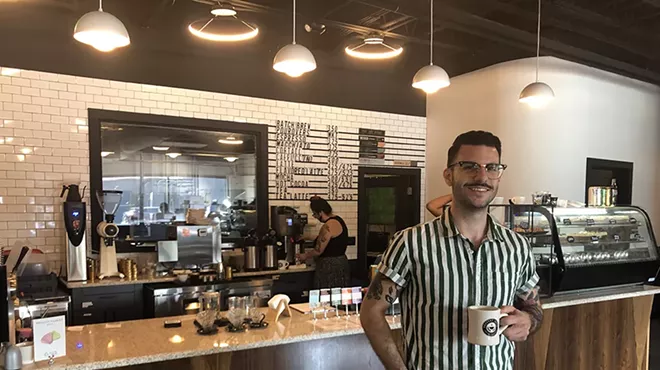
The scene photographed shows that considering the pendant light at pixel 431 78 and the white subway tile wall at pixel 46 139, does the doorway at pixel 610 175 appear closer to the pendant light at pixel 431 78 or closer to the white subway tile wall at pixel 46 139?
the pendant light at pixel 431 78

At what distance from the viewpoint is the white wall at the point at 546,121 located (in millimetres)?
6180

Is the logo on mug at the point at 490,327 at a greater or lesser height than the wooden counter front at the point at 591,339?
greater

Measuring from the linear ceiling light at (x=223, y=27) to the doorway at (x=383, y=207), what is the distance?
10.3ft

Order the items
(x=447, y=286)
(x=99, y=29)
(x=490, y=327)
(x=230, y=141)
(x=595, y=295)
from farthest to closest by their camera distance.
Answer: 1. (x=230, y=141)
2. (x=595, y=295)
3. (x=99, y=29)
4. (x=447, y=286)
5. (x=490, y=327)

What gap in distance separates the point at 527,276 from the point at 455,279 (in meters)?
0.39

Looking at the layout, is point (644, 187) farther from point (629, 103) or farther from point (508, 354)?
point (508, 354)

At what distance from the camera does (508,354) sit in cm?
194

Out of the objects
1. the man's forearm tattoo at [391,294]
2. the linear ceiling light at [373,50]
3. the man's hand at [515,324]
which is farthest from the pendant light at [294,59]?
the man's hand at [515,324]

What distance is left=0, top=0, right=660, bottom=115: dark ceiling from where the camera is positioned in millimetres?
4961

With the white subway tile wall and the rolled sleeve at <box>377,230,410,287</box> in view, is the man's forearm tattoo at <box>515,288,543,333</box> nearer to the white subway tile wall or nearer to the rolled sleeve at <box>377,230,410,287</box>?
the rolled sleeve at <box>377,230,410,287</box>

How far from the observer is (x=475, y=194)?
1893 millimetres

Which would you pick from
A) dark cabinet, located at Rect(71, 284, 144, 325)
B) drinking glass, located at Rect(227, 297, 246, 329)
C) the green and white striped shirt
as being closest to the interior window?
dark cabinet, located at Rect(71, 284, 144, 325)

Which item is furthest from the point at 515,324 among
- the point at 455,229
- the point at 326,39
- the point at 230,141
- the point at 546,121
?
the point at 326,39

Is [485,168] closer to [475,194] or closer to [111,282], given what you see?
[475,194]
